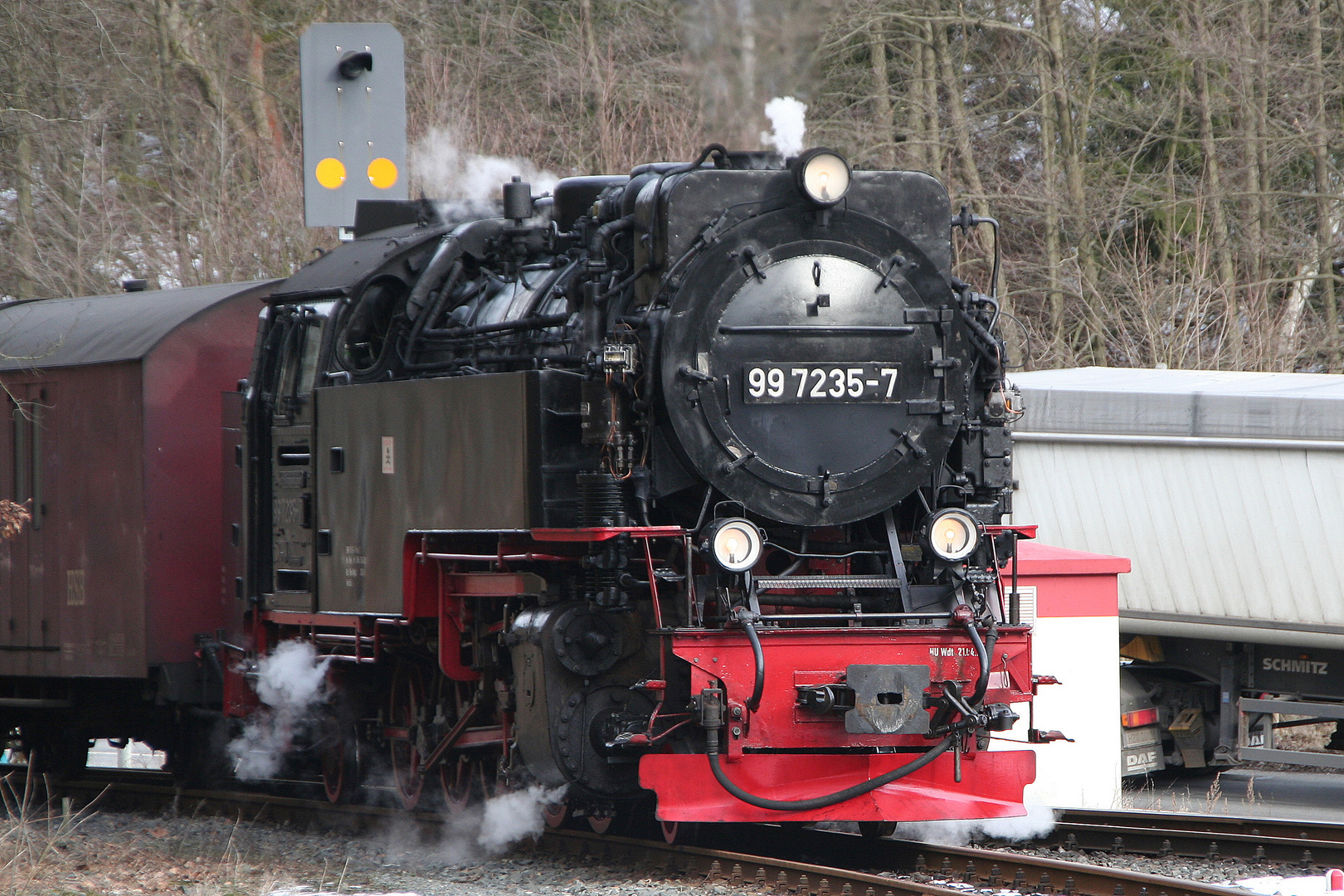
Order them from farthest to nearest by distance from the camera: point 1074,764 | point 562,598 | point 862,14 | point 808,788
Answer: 1. point 862,14
2. point 1074,764
3. point 562,598
4. point 808,788

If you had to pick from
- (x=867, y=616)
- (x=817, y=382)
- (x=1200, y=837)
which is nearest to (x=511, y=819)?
(x=867, y=616)

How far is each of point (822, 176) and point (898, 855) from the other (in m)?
3.05

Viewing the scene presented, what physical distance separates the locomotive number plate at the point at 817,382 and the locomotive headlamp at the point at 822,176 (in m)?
0.71

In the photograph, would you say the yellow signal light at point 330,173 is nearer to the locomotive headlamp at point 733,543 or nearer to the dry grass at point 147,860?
the dry grass at point 147,860

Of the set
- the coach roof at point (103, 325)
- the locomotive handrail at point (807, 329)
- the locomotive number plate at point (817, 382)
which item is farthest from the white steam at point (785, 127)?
the coach roof at point (103, 325)

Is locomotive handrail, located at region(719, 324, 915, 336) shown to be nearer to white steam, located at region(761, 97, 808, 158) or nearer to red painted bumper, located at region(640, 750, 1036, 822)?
white steam, located at region(761, 97, 808, 158)

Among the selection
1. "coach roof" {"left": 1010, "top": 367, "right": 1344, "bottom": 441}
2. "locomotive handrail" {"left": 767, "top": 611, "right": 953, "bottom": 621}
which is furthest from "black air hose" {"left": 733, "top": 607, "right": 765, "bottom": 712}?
"coach roof" {"left": 1010, "top": 367, "right": 1344, "bottom": 441}

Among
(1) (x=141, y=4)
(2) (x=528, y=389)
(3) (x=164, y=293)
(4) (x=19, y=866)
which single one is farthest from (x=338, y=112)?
(1) (x=141, y=4)

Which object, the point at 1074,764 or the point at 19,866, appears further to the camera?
the point at 1074,764

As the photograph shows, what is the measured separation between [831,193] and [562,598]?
2.10 metres

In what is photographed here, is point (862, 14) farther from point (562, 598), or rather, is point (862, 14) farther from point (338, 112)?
point (562, 598)

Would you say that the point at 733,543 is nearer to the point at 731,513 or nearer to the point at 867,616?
the point at 731,513

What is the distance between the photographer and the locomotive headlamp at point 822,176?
7027 millimetres

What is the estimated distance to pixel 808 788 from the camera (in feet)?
22.2
